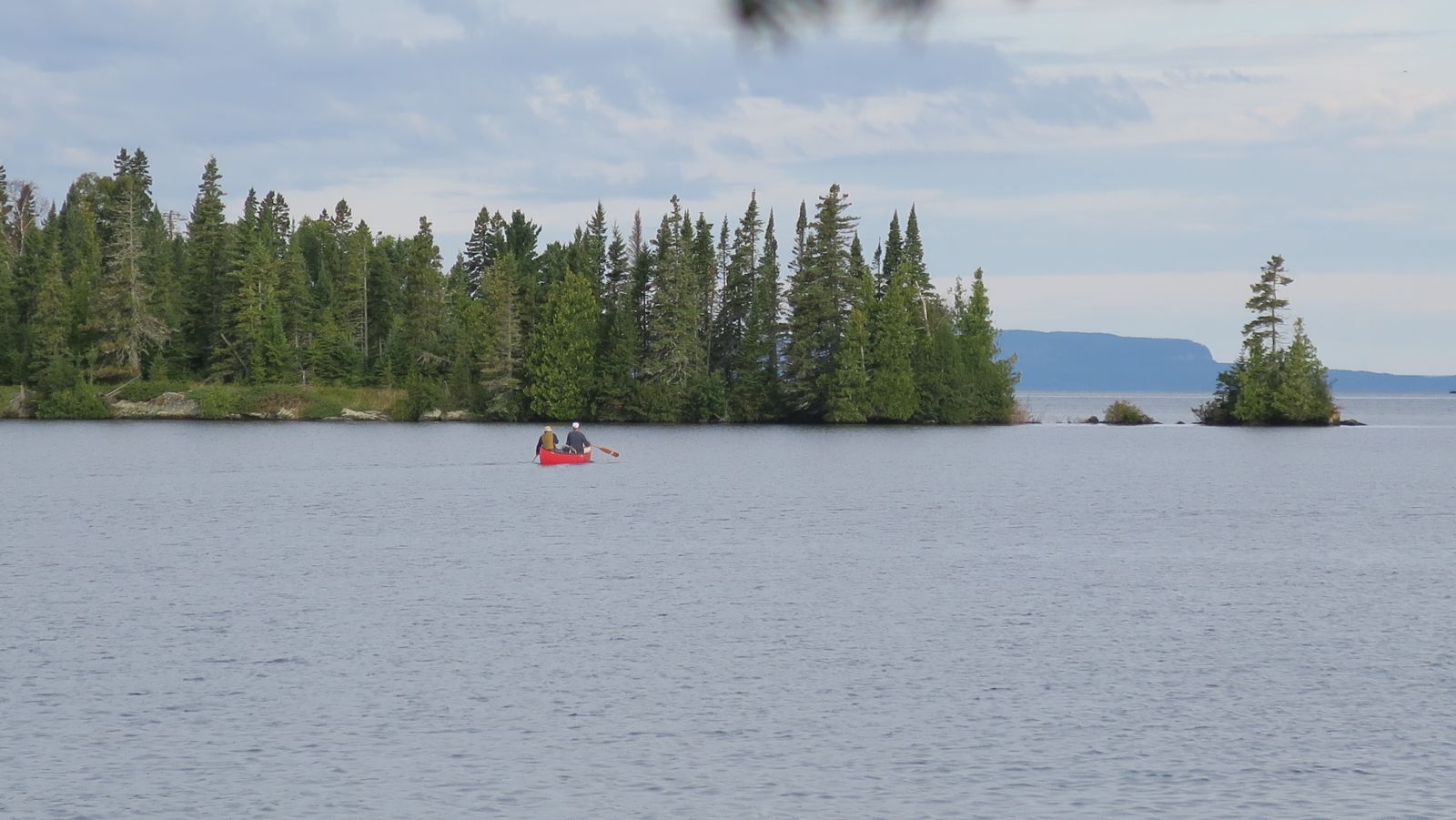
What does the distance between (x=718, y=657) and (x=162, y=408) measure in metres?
110

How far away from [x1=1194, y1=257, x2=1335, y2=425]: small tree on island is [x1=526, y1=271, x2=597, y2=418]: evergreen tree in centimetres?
5361

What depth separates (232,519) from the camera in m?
47.4

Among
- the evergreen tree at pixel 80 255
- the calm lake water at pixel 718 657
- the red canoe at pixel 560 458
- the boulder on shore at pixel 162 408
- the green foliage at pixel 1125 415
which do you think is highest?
the evergreen tree at pixel 80 255

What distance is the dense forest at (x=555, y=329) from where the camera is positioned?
126 m

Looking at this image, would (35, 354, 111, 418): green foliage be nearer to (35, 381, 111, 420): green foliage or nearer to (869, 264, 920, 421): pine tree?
(35, 381, 111, 420): green foliage

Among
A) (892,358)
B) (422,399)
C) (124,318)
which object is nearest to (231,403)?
(124,318)

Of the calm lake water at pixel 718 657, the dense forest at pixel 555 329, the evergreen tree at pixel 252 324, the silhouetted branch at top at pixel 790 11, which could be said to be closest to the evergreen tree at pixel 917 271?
the dense forest at pixel 555 329

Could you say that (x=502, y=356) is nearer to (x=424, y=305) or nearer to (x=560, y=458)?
(x=424, y=305)

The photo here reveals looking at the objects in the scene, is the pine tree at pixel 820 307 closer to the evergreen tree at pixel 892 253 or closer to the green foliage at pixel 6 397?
the evergreen tree at pixel 892 253

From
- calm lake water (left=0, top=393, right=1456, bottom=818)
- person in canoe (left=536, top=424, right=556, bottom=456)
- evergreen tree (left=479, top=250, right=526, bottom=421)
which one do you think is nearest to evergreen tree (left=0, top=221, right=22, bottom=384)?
evergreen tree (left=479, top=250, right=526, bottom=421)

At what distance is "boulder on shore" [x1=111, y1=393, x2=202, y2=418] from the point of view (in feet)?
410

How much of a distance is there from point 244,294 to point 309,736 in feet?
382

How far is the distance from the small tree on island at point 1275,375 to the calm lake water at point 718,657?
72.2 metres

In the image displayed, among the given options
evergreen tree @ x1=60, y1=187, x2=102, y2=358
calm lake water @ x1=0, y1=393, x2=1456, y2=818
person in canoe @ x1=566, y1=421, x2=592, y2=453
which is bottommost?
calm lake water @ x1=0, y1=393, x2=1456, y2=818
